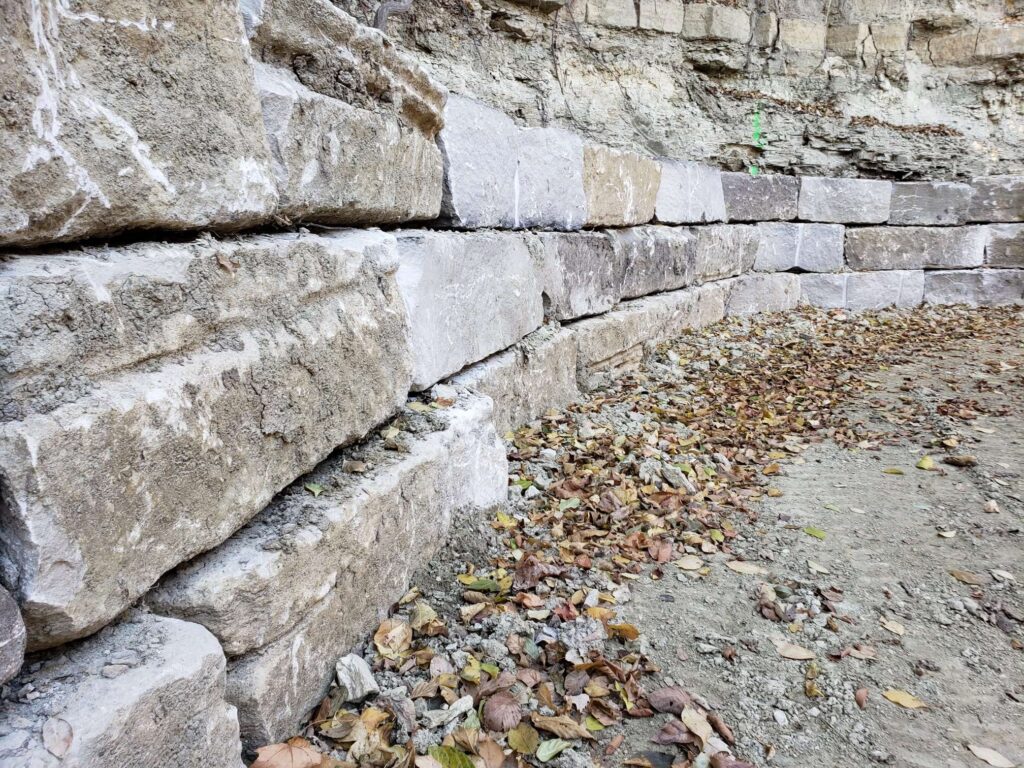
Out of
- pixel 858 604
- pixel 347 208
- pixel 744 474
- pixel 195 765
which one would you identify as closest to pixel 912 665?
pixel 858 604

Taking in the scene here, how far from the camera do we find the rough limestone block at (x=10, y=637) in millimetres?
918

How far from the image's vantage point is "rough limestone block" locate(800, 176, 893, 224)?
7586mm

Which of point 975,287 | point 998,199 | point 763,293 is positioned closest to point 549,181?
point 763,293

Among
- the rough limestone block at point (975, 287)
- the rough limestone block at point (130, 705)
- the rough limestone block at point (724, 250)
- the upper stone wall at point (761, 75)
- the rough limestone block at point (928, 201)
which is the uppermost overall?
the upper stone wall at point (761, 75)

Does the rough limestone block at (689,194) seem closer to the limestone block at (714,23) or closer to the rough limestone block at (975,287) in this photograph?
the limestone block at (714,23)

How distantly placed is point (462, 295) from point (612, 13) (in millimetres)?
6630

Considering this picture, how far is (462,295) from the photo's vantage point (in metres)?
2.76

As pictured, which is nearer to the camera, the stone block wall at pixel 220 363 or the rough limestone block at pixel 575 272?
the stone block wall at pixel 220 363

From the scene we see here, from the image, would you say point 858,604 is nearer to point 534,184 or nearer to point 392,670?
point 392,670

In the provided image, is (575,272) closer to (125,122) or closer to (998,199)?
(125,122)

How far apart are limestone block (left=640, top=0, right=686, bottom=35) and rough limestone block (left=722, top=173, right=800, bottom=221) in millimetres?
2420

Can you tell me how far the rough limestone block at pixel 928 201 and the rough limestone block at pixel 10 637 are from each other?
8857 millimetres

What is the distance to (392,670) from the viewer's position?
5.55ft

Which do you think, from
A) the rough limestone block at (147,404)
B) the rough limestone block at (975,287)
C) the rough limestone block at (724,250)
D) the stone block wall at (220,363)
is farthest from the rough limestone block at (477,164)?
the rough limestone block at (975,287)
